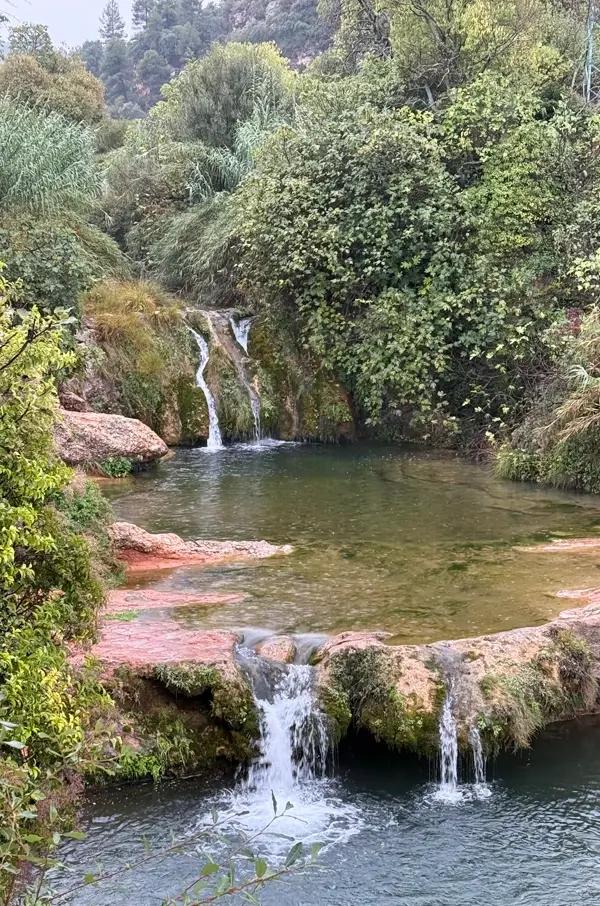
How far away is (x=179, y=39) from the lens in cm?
6312

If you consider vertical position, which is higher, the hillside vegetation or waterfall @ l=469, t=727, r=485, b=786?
the hillside vegetation

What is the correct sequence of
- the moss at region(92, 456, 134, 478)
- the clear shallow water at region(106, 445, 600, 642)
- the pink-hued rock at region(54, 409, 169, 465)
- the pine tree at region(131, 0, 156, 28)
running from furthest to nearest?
1. the pine tree at region(131, 0, 156, 28)
2. the moss at region(92, 456, 134, 478)
3. the pink-hued rock at region(54, 409, 169, 465)
4. the clear shallow water at region(106, 445, 600, 642)

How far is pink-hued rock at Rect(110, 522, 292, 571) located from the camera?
962 cm

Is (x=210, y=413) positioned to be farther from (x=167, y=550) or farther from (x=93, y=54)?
(x=93, y=54)

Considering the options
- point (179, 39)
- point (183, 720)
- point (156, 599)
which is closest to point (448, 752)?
point (183, 720)

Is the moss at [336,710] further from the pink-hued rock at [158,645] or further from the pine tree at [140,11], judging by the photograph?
the pine tree at [140,11]

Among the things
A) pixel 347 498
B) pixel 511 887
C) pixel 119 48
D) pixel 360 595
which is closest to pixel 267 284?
pixel 347 498

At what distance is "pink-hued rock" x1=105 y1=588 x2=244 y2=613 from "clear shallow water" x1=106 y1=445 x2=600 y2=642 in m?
0.19

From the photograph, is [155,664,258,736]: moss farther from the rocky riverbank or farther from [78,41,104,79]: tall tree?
[78,41,104,79]: tall tree

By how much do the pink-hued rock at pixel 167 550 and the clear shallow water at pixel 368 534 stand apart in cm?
30

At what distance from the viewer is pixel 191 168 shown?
21.4 metres

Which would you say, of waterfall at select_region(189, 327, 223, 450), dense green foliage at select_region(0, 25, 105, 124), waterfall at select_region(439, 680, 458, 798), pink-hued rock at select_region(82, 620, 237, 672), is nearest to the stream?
waterfall at select_region(439, 680, 458, 798)

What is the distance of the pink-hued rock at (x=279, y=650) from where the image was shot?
22.9 ft

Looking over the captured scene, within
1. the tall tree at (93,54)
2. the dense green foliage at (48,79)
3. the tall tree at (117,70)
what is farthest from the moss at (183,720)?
the tall tree at (93,54)
